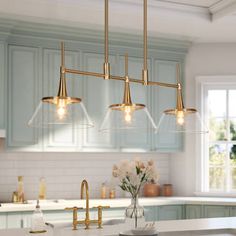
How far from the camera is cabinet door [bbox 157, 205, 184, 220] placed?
596 centimetres

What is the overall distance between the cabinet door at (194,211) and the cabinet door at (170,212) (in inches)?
3.2

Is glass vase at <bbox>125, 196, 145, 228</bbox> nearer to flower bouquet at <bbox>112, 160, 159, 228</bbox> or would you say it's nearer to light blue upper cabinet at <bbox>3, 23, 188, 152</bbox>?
flower bouquet at <bbox>112, 160, 159, 228</bbox>

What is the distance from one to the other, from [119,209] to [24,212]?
110 cm

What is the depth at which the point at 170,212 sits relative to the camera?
6.01m

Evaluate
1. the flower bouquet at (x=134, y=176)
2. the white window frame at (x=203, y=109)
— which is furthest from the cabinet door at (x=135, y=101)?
the flower bouquet at (x=134, y=176)

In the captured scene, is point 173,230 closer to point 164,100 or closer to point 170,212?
point 170,212

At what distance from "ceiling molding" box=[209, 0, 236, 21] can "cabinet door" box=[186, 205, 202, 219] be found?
7.26ft

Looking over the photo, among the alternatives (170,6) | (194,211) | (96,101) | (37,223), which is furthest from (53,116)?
(37,223)

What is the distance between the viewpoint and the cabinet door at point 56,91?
19.0ft

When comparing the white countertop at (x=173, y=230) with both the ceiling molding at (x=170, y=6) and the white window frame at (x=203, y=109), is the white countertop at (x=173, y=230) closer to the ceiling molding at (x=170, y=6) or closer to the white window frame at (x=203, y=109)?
the ceiling molding at (x=170, y=6)

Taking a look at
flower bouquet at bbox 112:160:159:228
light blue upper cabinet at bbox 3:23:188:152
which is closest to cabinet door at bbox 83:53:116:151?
light blue upper cabinet at bbox 3:23:188:152

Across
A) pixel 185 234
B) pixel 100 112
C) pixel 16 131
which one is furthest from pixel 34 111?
pixel 185 234

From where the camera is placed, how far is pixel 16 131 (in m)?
5.57

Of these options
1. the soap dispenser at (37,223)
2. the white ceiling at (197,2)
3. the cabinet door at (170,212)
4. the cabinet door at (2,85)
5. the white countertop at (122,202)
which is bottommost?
the cabinet door at (170,212)
